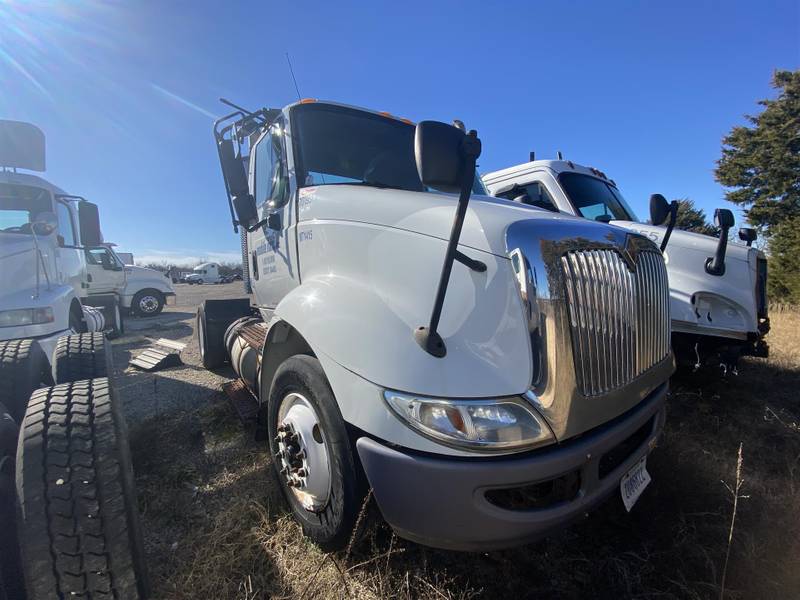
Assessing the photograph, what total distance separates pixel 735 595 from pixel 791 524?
85 cm

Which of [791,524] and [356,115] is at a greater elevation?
[356,115]

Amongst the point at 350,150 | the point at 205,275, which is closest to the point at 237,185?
the point at 350,150

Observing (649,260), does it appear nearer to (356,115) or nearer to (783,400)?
(356,115)

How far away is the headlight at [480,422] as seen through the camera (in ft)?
4.62

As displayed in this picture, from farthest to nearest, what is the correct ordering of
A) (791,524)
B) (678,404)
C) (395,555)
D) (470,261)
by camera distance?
(678,404) → (791,524) → (395,555) → (470,261)

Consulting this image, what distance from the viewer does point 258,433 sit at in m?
3.12

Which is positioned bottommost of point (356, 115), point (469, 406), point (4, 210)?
point (469, 406)

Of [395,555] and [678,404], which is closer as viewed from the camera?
[395,555]

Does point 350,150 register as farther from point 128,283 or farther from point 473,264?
point 128,283

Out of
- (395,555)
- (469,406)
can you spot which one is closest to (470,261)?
(469,406)

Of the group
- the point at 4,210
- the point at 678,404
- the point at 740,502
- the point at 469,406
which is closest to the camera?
the point at 469,406

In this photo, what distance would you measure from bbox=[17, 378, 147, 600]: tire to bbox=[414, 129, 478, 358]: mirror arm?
1.40 meters

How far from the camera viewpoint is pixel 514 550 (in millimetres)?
2102

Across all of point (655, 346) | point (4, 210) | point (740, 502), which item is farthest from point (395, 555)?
point (4, 210)
